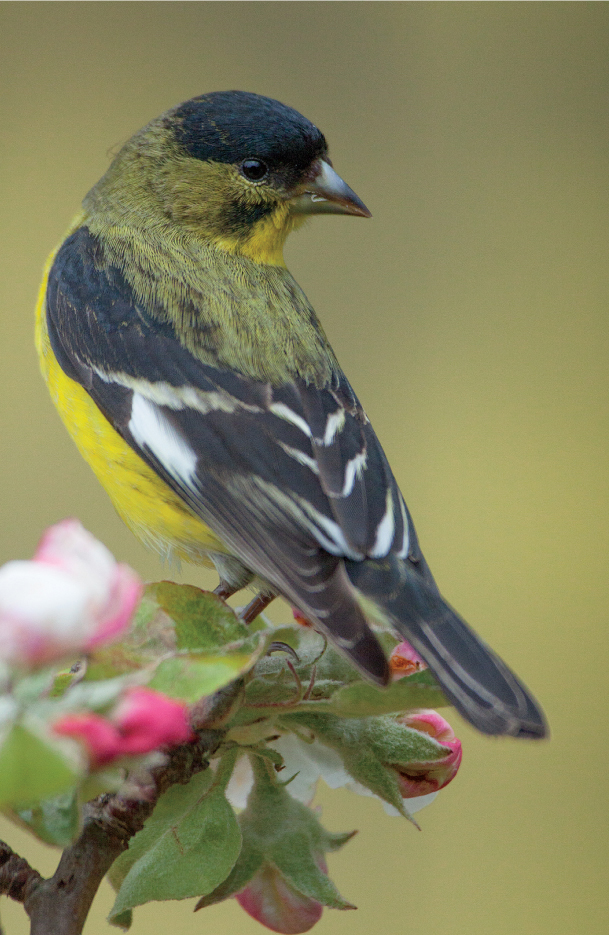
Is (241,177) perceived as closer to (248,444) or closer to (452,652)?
(248,444)

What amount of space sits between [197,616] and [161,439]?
370 millimetres

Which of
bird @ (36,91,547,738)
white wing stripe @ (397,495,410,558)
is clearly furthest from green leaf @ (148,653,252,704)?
white wing stripe @ (397,495,410,558)

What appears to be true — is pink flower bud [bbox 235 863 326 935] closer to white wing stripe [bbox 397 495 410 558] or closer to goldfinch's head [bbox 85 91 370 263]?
white wing stripe [bbox 397 495 410 558]

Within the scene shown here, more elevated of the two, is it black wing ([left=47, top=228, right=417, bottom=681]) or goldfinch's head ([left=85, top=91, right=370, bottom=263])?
goldfinch's head ([left=85, top=91, right=370, bottom=263])

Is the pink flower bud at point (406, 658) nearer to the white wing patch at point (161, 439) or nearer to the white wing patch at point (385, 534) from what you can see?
the white wing patch at point (385, 534)

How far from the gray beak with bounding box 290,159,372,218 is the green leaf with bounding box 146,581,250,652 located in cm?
66

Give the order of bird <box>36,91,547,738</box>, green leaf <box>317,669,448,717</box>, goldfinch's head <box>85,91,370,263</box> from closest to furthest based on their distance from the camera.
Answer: green leaf <box>317,669,448,717</box>
bird <box>36,91,547,738</box>
goldfinch's head <box>85,91,370,263</box>

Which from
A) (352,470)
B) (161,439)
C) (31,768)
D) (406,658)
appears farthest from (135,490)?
(31,768)

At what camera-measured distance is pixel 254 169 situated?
99 centimetres

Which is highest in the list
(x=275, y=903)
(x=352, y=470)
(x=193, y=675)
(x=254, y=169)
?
(x=254, y=169)

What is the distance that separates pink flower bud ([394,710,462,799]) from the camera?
54 centimetres

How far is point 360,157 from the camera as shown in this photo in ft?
7.50

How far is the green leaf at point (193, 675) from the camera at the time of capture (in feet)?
1.12

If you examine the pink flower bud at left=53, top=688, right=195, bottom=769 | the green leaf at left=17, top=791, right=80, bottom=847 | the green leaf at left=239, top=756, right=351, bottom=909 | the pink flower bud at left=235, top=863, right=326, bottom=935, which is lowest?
the pink flower bud at left=235, top=863, right=326, bottom=935
